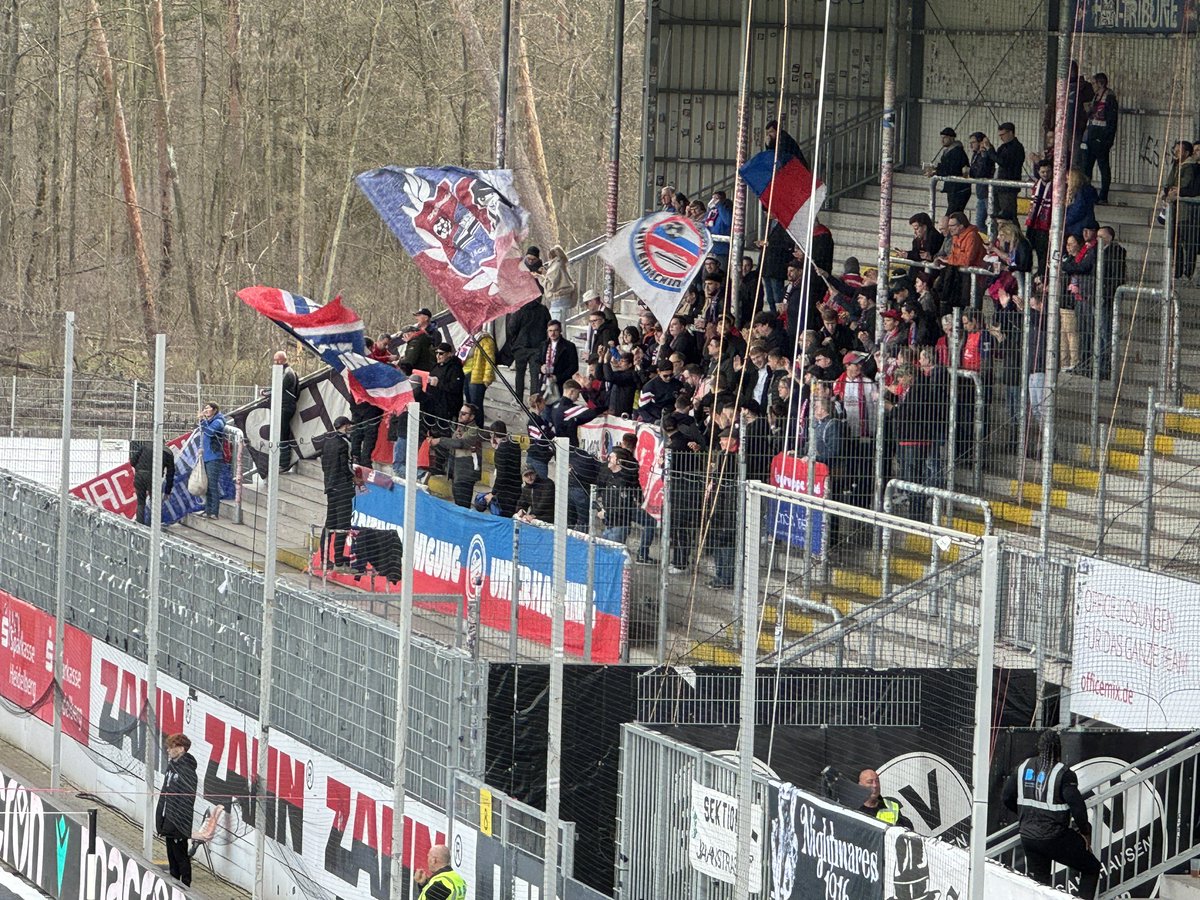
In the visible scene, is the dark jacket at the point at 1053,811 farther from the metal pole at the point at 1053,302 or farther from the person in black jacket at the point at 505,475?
the person in black jacket at the point at 505,475

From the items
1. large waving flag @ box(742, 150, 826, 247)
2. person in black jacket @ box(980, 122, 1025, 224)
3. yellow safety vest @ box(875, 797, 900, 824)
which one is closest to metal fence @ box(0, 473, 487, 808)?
yellow safety vest @ box(875, 797, 900, 824)

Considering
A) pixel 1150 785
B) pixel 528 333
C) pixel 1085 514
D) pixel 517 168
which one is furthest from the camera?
pixel 517 168

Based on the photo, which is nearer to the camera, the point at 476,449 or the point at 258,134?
the point at 476,449

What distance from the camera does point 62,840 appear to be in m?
18.0

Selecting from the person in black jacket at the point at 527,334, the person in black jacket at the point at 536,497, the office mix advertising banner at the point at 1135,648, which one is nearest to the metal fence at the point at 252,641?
the person in black jacket at the point at 536,497

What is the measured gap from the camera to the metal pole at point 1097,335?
19.7m

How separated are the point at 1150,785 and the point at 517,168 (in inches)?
1522

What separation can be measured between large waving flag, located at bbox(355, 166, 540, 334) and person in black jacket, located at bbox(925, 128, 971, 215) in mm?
5040

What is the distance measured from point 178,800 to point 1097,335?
9159 mm

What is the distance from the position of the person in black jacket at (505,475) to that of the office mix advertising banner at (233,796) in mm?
2646

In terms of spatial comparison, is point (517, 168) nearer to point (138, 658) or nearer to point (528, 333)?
point (528, 333)

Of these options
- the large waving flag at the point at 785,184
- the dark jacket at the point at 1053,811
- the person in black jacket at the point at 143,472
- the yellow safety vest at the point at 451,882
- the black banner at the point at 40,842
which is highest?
the large waving flag at the point at 785,184

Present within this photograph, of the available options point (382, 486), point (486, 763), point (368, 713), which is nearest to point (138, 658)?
point (382, 486)

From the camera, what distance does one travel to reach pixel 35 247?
57.6 metres
